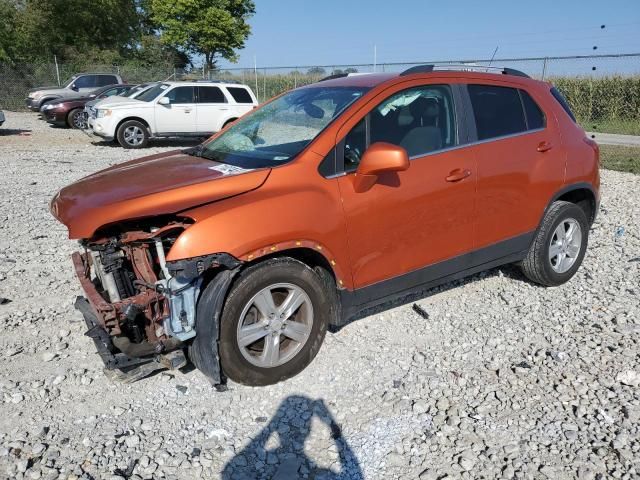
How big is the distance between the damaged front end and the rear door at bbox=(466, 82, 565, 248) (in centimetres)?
212

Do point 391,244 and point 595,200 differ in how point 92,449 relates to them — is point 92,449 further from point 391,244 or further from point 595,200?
point 595,200

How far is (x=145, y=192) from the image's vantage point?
126 inches

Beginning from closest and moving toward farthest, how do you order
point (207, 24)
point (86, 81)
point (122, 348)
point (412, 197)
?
point (122, 348) < point (412, 197) < point (86, 81) < point (207, 24)

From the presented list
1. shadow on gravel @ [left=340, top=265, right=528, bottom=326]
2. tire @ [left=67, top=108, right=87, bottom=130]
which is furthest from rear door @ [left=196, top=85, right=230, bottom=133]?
shadow on gravel @ [left=340, top=265, right=528, bottom=326]

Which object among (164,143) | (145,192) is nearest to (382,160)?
(145,192)

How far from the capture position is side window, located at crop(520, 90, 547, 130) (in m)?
4.53

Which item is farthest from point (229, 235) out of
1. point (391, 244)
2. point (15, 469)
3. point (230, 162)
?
point (15, 469)

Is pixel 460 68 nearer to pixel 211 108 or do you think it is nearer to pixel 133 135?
pixel 211 108

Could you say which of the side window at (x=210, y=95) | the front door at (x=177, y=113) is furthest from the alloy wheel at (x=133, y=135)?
the side window at (x=210, y=95)

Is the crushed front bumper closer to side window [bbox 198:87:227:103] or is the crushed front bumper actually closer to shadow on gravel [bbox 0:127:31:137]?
side window [bbox 198:87:227:103]

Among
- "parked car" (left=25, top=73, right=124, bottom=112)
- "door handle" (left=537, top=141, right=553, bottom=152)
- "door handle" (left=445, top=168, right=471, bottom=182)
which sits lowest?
"door handle" (left=445, top=168, right=471, bottom=182)

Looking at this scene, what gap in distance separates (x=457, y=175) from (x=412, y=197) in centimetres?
45

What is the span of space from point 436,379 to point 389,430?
631mm

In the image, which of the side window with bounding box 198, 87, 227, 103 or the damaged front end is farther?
the side window with bounding box 198, 87, 227, 103
